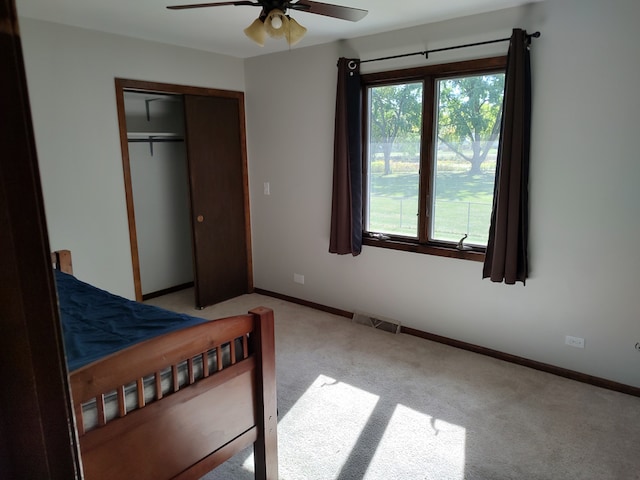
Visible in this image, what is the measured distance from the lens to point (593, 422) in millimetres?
2463

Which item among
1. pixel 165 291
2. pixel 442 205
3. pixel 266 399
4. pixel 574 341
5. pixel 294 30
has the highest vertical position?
pixel 294 30

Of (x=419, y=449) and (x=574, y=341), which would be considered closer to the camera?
(x=419, y=449)

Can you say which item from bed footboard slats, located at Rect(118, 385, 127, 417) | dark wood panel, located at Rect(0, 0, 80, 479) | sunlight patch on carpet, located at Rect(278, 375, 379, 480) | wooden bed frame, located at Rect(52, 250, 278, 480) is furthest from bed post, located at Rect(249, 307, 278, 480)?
dark wood panel, located at Rect(0, 0, 80, 479)

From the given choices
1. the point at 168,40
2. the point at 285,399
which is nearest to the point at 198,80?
the point at 168,40

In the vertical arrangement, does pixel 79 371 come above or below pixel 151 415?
above

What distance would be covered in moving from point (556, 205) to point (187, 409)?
102 inches

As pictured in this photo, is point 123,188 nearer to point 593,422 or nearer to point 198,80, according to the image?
point 198,80

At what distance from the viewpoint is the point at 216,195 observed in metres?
4.32

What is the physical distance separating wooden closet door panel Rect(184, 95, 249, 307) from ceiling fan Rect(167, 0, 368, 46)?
198 centimetres

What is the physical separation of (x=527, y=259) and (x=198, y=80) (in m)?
3.29

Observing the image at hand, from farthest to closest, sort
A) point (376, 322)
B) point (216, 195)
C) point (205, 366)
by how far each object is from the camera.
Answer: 1. point (216, 195)
2. point (376, 322)
3. point (205, 366)

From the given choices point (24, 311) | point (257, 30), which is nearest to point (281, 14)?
point (257, 30)

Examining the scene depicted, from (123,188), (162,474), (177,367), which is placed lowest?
(162,474)

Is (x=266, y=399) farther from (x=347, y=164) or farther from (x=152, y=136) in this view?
(x=152, y=136)
